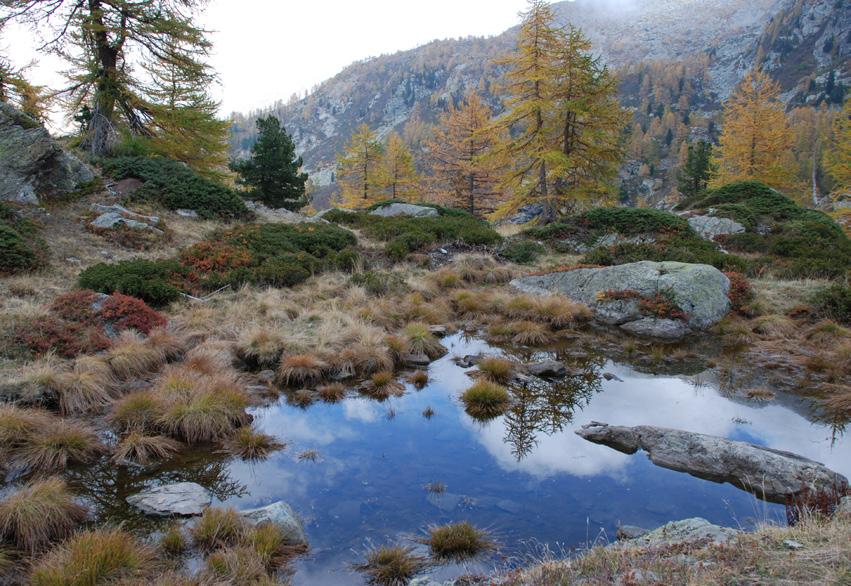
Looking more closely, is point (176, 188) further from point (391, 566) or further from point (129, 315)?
point (391, 566)

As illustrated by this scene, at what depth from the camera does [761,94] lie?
30.5m

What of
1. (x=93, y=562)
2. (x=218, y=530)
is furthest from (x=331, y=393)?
(x=93, y=562)

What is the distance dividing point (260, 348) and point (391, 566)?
5779 mm

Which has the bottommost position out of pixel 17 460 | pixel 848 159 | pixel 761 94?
pixel 17 460

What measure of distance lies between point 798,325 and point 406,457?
991cm

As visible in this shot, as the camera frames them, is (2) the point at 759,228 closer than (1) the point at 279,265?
No

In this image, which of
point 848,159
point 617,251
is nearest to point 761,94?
point 848,159

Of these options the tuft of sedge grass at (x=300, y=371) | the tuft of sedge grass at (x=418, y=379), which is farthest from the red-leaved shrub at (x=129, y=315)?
the tuft of sedge grass at (x=418, y=379)

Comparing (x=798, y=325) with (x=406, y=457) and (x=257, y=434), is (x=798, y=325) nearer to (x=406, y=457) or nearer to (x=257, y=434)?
(x=406, y=457)

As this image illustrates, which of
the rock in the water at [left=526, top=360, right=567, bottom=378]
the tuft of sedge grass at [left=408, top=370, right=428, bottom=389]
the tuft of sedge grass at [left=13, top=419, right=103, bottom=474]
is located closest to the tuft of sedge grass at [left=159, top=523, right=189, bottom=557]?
the tuft of sedge grass at [left=13, top=419, right=103, bottom=474]

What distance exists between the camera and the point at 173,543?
3.91 meters

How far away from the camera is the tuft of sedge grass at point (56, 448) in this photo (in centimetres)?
501

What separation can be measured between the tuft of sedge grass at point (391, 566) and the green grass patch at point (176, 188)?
646 inches

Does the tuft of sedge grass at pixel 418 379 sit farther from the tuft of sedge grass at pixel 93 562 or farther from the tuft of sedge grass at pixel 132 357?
the tuft of sedge grass at pixel 93 562
